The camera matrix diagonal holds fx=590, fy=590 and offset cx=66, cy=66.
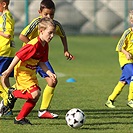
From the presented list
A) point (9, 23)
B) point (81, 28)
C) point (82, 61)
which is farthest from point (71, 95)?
point (81, 28)

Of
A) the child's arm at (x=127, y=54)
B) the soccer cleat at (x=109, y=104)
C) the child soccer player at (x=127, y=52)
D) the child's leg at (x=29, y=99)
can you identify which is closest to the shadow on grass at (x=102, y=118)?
the child's leg at (x=29, y=99)

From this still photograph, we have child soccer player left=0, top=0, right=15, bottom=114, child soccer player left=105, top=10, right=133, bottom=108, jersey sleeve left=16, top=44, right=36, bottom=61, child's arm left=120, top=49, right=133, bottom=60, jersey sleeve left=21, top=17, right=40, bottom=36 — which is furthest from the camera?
child soccer player left=105, top=10, right=133, bottom=108

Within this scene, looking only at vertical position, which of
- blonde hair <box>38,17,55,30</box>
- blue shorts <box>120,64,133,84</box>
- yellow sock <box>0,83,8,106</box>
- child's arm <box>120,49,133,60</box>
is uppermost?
blonde hair <box>38,17,55,30</box>

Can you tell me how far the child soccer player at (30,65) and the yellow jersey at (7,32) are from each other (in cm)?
97

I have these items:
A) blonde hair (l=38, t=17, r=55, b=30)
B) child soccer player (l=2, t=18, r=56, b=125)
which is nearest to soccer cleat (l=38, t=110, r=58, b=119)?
child soccer player (l=2, t=18, r=56, b=125)

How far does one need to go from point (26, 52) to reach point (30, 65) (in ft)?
0.99

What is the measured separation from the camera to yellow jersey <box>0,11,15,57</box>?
9047mm

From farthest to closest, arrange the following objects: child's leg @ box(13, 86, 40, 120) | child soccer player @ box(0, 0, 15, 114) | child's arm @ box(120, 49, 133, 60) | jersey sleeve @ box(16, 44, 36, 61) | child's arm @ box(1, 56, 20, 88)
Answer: child's arm @ box(120, 49, 133, 60) → child soccer player @ box(0, 0, 15, 114) → child's leg @ box(13, 86, 40, 120) → jersey sleeve @ box(16, 44, 36, 61) → child's arm @ box(1, 56, 20, 88)

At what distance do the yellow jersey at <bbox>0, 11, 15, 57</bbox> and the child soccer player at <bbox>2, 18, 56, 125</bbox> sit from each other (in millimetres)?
974

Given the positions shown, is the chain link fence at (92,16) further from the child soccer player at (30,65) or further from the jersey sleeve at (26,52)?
the jersey sleeve at (26,52)

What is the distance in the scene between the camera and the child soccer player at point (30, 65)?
7914mm

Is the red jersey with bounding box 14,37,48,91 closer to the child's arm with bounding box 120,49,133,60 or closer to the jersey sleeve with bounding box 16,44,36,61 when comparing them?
the jersey sleeve with bounding box 16,44,36,61

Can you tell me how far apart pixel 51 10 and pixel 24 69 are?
3.76 ft

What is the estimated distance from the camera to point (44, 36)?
7.94m
